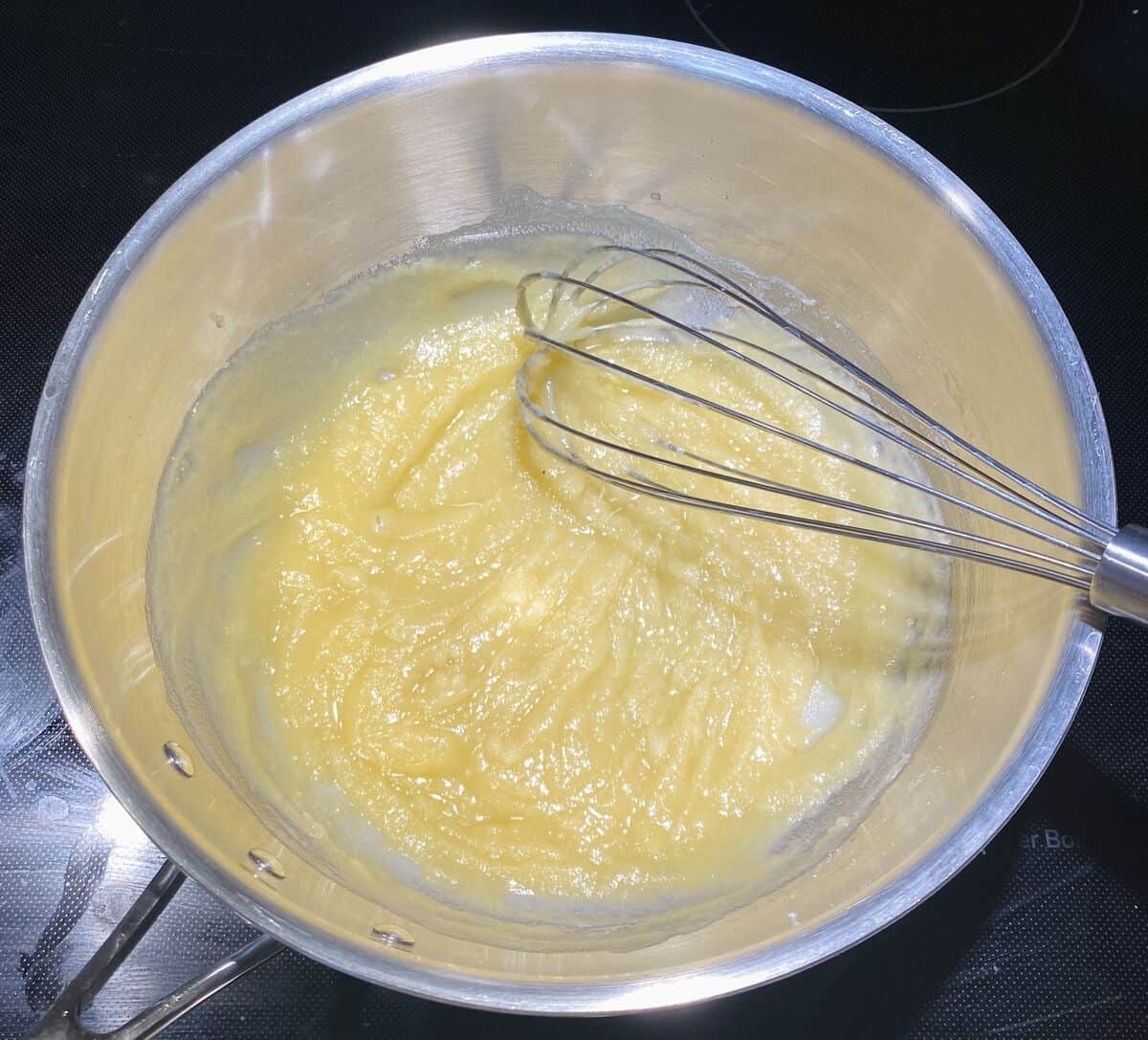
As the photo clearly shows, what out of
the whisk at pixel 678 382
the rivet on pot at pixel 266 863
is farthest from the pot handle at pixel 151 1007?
the whisk at pixel 678 382

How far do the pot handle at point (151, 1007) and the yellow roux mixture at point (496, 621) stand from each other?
0.19 meters

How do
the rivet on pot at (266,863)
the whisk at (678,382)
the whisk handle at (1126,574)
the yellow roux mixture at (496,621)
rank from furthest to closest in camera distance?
the whisk at (678,382)
the yellow roux mixture at (496,621)
the rivet on pot at (266,863)
the whisk handle at (1126,574)

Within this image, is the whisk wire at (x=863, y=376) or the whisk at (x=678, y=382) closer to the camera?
the whisk wire at (x=863, y=376)

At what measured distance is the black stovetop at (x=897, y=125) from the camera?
46.6 inches

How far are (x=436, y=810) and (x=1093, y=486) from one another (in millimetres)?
799

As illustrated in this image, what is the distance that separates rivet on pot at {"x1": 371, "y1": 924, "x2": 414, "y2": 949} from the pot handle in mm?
91

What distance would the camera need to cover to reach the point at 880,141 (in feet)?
3.65

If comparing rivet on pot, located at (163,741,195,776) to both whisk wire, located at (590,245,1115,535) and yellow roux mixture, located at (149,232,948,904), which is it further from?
whisk wire, located at (590,245,1115,535)

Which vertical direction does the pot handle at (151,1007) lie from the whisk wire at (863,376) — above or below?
below

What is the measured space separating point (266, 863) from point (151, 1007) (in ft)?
0.52

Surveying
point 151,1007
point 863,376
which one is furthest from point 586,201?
point 151,1007

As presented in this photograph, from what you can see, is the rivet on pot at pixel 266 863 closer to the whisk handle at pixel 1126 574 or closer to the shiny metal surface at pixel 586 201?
the shiny metal surface at pixel 586 201

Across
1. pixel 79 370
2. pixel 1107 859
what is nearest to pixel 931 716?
pixel 1107 859

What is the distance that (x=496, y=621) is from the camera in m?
1.30
